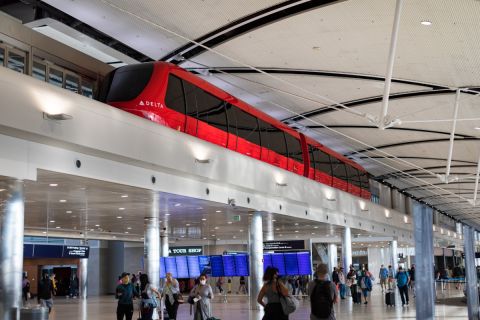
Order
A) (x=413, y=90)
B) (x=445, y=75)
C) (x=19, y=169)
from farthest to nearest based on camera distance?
(x=413, y=90) < (x=445, y=75) < (x=19, y=169)

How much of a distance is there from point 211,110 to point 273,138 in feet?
17.4

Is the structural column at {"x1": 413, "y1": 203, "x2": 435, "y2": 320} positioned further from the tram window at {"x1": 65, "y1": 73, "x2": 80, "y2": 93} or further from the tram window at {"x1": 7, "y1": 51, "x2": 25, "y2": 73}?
the tram window at {"x1": 65, "y1": 73, "x2": 80, "y2": 93}

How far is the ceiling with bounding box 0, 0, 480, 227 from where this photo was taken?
1562cm

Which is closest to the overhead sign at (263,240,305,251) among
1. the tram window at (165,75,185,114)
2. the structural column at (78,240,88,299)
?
the tram window at (165,75,185,114)

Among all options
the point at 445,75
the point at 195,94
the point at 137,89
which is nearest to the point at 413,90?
the point at 445,75

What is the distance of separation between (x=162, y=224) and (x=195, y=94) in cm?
1088

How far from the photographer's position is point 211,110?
19875 mm

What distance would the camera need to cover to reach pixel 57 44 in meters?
18.2

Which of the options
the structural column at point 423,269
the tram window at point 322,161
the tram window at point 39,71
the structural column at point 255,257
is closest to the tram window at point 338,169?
the tram window at point 322,161

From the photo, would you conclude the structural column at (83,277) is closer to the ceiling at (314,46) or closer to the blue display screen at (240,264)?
the blue display screen at (240,264)

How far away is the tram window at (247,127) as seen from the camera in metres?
21.8

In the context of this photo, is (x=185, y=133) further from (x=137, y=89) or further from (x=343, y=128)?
(x=343, y=128)

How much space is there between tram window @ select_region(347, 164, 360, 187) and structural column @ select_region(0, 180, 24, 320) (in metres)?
24.6

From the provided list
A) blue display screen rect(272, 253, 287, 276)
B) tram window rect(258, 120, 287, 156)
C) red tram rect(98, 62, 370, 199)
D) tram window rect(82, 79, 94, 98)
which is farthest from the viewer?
blue display screen rect(272, 253, 287, 276)
